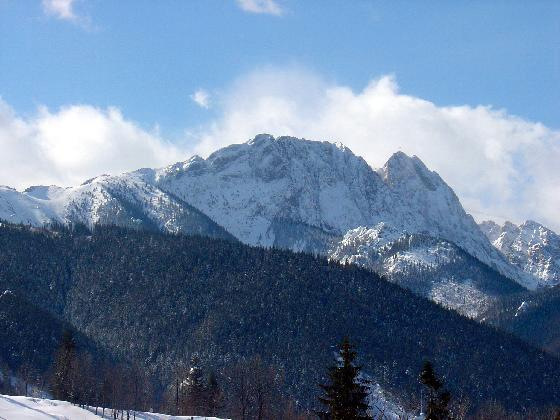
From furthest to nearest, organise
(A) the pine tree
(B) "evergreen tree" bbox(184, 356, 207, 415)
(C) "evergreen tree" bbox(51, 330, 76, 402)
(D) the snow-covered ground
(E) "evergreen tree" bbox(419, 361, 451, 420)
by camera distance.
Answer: (B) "evergreen tree" bbox(184, 356, 207, 415) < (C) "evergreen tree" bbox(51, 330, 76, 402) < (D) the snow-covered ground < (E) "evergreen tree" bbox(419, 361, 451, 420) < (A) the pine tree

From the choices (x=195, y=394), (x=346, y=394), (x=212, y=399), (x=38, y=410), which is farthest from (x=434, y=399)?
(x=195, y=394)

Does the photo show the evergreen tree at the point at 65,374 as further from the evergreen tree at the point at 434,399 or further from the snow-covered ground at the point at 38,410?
the evergreen tree at the point at 434,399

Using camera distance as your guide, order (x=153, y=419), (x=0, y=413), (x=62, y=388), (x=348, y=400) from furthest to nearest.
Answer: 1. (x=62, y=388)
2. (x=153, y=419)
3. (x=0, y=413)
4. (x=348, y=400)

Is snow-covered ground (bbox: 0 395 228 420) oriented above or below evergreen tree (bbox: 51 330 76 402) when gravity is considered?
below

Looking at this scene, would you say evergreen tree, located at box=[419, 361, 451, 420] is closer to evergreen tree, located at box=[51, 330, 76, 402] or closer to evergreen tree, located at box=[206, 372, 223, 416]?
evergreen tree, located at box=[206, 372, 223, 416]

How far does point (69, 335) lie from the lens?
477ft

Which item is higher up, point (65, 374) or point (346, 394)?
point (65, 374)

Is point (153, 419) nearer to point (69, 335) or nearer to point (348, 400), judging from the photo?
point (69, 335)

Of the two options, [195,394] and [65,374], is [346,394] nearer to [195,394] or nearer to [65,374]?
[195,394]

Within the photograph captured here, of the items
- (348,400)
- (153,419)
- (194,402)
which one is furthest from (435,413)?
(194,402)

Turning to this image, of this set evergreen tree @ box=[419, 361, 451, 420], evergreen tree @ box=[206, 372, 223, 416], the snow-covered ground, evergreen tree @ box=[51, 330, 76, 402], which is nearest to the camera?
evergreen tree @ box=[419, 361, 451, 420]

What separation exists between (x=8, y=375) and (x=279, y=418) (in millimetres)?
72169

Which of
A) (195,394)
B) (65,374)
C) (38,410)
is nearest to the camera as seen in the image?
(38,410)

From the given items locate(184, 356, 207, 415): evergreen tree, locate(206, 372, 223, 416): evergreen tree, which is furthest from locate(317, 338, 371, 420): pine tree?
locate(184, 356, 207, 415): evergreen tree
